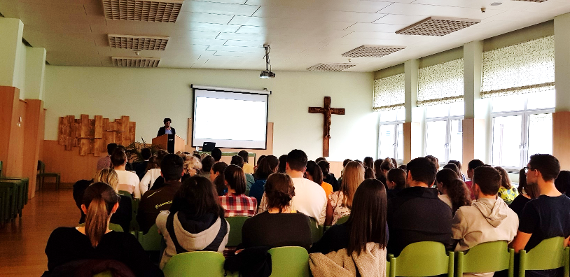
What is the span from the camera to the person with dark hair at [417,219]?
10.8ft

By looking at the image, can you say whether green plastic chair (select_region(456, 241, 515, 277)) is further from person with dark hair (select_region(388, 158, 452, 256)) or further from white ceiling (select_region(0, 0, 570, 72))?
white ceiling (select_region(0, 0, 570, 72))

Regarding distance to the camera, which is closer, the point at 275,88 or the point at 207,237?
the point at 207,237

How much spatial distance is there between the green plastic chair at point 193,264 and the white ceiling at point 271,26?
507cm

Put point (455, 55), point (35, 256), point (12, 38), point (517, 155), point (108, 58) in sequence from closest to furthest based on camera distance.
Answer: point (35, 256) < point (12, 38) < point (517, 155) < point (455, 55) < point (108, 58)

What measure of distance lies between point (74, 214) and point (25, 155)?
8.18 feet

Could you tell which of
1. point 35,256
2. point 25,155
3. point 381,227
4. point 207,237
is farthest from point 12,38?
point 381,227

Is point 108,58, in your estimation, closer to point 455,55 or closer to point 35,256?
point 35,256

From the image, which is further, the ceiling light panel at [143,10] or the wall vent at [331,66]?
the wall vent at [331,66]

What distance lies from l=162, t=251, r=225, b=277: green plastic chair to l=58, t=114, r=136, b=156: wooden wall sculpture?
11.2 metres

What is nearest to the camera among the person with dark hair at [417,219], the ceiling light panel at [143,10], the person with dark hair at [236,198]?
the person with dark hair at [417,219]

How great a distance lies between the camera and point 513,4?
7379 mm

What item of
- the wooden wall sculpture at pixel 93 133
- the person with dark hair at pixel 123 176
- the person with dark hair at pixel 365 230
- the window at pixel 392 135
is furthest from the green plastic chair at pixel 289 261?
the wooden wall sculpture at pixel 93 133

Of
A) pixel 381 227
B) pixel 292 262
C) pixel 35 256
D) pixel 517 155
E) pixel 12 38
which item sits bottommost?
pixel 35 256

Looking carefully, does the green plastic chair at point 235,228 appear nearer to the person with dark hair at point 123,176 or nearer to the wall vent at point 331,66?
the person with dark hair at point 123,176
